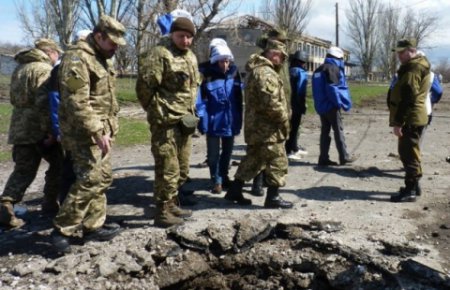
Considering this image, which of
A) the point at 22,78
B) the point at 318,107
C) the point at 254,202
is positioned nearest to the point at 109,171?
the point at 22,78

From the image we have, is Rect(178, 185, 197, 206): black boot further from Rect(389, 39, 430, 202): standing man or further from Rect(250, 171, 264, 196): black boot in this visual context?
Rect(389, 39, 430, 202): standing man

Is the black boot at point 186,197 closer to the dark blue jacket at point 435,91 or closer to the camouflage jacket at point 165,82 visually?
the camouflage jacket at point 165,82

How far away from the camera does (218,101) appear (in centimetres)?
618

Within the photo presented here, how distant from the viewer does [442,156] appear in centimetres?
894

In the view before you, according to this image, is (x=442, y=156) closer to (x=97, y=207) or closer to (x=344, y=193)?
(x=344, y=193)

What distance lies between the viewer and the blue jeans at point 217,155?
20.6ft

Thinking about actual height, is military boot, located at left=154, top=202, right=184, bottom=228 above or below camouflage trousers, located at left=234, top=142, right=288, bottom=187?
below

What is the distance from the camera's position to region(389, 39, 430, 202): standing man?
18.9 ft

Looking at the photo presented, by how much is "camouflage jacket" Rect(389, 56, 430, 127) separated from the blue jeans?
79.0 inches

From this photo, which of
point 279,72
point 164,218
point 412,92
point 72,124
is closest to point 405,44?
point 412,92

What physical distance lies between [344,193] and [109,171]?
3.23 m

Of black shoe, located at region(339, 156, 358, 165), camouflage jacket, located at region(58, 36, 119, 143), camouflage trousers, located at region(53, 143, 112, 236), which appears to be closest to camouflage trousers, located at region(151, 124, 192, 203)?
camouflage jacket, located at region(58, 36, 119, 143)

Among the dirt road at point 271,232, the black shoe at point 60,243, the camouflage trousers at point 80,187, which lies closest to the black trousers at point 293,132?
the dirt road at point 271,232

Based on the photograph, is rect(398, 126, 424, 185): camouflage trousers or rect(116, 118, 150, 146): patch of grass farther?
rect(116, 118, 150, 146): patch of grass
